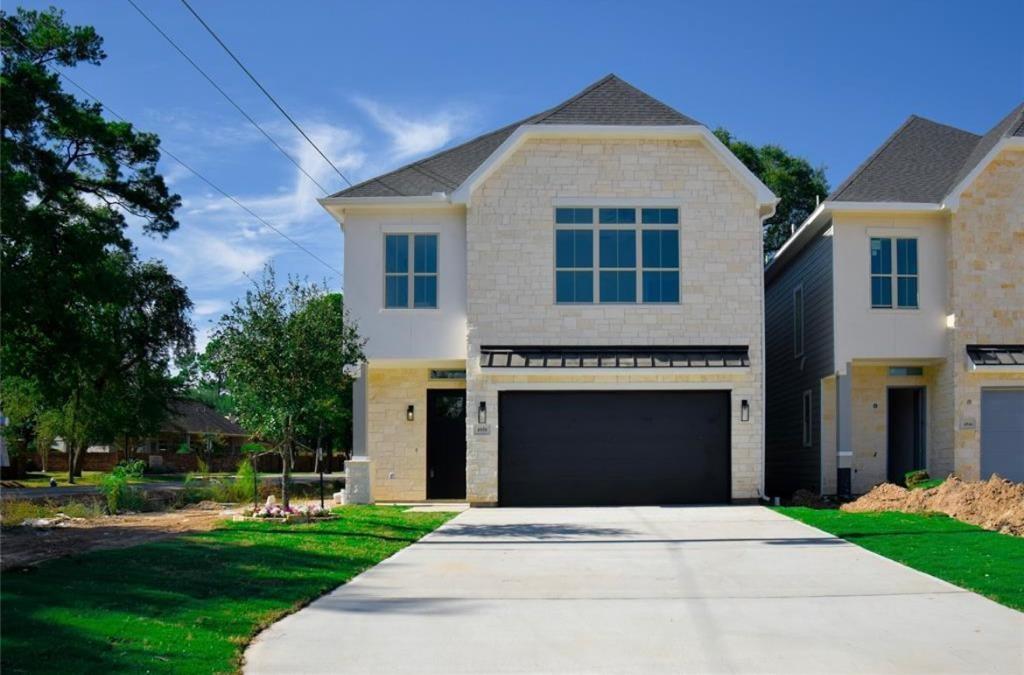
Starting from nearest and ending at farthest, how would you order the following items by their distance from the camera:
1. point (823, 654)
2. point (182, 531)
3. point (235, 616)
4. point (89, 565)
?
point (823, 654) < point (235, 616) < point (89, 565) < point (182, 531)

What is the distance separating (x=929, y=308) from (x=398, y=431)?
38.9 feet

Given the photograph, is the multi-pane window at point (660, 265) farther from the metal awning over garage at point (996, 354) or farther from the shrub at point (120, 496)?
the shrub at point (120, 496)

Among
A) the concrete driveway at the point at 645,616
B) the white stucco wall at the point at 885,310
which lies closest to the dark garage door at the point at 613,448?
the white stucco wall at the point at 885,310

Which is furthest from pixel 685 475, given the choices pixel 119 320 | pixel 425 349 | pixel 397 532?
pixel 119 320

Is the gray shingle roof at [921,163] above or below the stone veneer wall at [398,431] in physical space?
above

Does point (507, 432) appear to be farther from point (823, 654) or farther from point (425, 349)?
point (823, 654)

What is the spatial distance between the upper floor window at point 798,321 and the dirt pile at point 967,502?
625 cm

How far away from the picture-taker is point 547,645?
305 inches

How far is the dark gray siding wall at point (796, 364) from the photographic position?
22.9 m

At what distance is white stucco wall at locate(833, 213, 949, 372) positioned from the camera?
21531mm

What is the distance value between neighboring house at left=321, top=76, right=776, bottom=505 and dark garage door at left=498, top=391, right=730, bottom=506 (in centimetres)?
3

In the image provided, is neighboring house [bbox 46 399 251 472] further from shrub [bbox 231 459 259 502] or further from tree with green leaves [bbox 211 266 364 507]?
tree with green leaves [bbox 211 266 364 507]

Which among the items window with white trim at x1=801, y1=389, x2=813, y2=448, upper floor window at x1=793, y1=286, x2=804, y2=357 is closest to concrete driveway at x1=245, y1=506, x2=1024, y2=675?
window with white trim at x1=801, y1=389, x2=813, y2=448

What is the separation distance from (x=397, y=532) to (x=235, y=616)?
6834 mm
